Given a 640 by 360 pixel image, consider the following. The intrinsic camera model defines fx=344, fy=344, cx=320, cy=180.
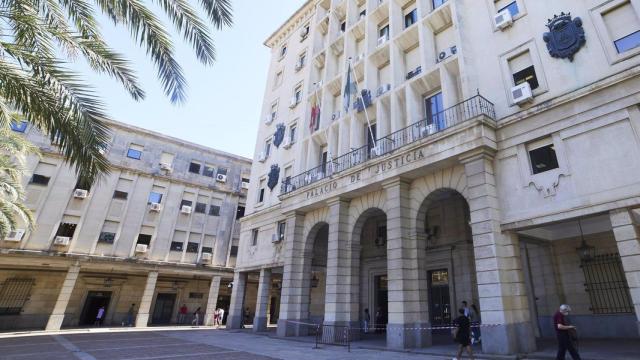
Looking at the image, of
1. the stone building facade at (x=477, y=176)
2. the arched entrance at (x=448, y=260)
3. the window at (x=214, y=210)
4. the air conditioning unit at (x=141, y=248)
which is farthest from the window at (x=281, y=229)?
the air conditioning unit at (x=141, y=248)

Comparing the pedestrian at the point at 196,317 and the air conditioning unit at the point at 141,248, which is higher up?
the air conditioning unit at the point at 141,248

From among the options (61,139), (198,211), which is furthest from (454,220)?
(198,211)

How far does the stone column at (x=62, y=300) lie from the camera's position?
2395 centimetres

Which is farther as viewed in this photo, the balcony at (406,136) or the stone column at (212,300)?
the stone column at (212,300)

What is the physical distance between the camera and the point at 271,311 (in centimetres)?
3541

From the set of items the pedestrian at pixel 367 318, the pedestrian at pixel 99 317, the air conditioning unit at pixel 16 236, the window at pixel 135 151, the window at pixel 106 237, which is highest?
the window at pixel 135 151

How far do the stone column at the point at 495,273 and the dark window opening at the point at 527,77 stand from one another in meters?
3.04

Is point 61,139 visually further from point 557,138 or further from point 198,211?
point 198,211

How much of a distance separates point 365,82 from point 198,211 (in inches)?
852

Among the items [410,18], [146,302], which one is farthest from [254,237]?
[410,18]

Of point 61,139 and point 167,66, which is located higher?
point 167,66

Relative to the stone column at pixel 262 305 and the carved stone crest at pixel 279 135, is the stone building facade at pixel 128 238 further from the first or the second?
the carved stone crest at pixel 279 135

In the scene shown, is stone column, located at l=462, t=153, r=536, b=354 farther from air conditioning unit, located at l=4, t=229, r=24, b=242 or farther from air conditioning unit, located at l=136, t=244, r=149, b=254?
air conditioning unit, located at l=4, t=229, r=24, b=242

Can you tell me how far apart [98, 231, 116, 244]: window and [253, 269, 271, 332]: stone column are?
576 inches
